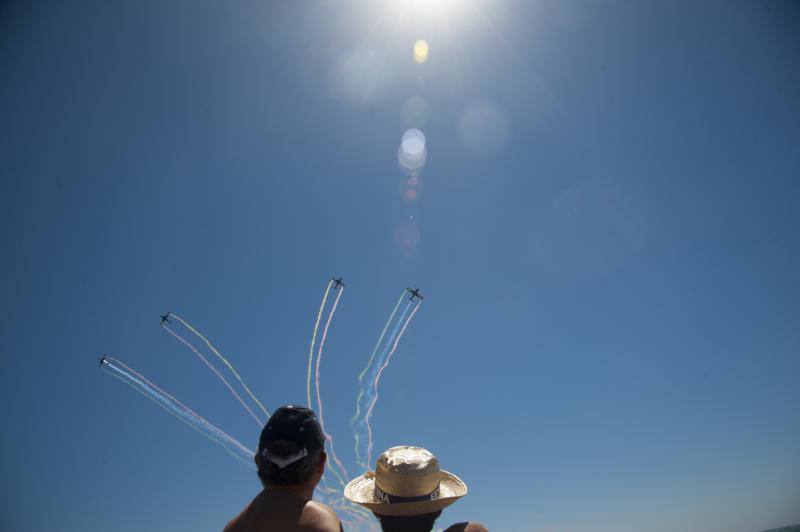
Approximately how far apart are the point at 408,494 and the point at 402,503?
0.45 feet

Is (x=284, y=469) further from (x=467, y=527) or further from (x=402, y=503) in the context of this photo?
(x=467, y=527)

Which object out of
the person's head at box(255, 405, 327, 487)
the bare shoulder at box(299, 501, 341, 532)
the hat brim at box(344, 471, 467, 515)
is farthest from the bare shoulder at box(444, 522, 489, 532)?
the person's head at box(255, 405, 327, 487)

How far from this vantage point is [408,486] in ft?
18.6

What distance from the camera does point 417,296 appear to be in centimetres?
4756

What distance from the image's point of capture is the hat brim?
556 centimetres

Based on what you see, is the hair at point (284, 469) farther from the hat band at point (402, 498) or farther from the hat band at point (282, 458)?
the hat band at point (402, 498)

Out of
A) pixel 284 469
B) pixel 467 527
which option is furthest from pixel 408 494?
pixel 284 469

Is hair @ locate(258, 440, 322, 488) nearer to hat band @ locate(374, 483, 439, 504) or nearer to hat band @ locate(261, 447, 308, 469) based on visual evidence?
hat band @ locate(261, 447, 308, 469)

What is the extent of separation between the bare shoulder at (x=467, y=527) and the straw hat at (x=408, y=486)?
1.24 ft

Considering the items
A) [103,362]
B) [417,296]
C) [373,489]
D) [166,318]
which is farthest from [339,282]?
[373,489]

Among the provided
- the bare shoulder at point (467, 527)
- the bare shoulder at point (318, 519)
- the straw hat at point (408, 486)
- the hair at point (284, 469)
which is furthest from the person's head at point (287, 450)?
the bare shoulder at point (467, 527)

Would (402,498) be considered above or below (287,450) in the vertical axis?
below

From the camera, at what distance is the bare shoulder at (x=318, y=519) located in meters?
4.74

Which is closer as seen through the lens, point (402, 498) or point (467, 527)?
point (467, 527)
